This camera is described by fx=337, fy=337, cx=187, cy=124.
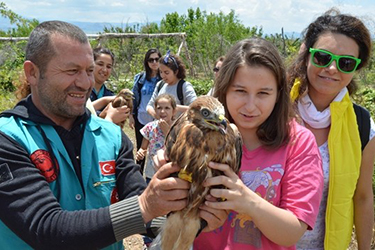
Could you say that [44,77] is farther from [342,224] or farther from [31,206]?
[342,224]

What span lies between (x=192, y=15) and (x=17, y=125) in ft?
166

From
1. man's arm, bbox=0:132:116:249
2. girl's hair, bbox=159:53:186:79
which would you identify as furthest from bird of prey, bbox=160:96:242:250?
girl's hair, bbox=159:53:186:79

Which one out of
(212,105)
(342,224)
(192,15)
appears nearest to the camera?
(212,105)

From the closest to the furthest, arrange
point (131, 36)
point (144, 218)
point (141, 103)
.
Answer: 1. point (144, 218)
2. point (141, 103)
3. point (131, 36)

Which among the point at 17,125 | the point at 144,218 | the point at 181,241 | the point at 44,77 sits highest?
the point at 44,77

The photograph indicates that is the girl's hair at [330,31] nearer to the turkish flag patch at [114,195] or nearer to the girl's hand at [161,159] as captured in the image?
the girl's hand at [161,159]

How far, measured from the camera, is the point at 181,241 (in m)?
2.01

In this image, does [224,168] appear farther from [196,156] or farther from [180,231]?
[180,231]

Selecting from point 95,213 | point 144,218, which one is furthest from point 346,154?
point 95,213

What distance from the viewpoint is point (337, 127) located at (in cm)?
283

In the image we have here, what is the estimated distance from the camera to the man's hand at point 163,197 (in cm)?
→ 193

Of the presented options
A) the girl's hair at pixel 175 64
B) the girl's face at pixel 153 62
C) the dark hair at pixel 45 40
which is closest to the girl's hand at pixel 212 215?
the dark hair at pixel 45 40

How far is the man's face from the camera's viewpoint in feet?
7.05

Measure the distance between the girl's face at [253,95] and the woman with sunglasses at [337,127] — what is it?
2.70 feet
